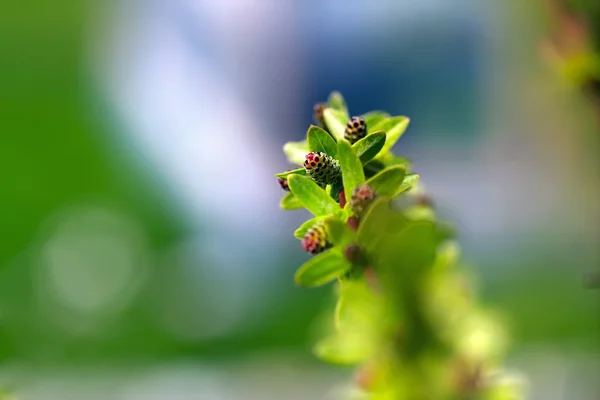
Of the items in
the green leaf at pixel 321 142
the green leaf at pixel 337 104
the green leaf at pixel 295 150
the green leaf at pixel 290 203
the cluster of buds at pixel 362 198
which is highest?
the green leaf at pixel 337 104

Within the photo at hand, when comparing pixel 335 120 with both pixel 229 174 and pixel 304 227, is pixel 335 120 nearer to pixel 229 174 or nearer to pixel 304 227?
pixel 304 227

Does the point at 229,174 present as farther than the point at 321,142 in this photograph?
Yes

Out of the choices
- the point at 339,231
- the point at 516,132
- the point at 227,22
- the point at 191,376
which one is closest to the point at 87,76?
the point at 227,22

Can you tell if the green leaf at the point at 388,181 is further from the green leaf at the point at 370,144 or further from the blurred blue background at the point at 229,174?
the blurred blue background at the point at 229,174

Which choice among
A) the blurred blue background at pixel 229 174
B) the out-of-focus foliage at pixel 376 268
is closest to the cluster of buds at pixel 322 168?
the out-of-focus foliage at pixel 376 268

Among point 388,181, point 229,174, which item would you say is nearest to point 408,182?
point 388,181

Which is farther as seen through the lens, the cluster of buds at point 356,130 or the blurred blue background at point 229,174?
the blurred blue background at point 229,174
